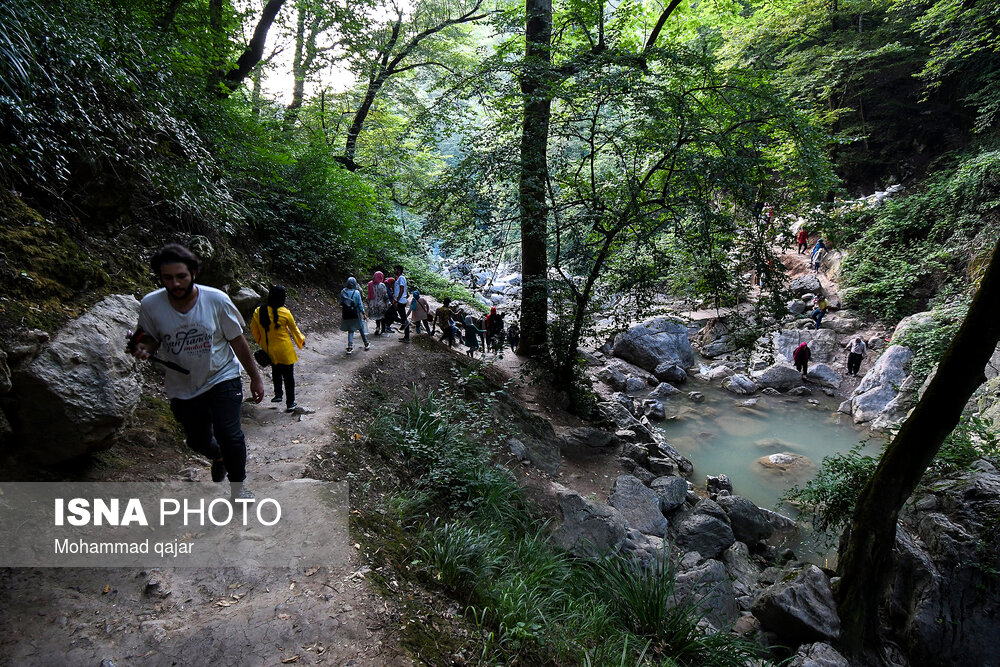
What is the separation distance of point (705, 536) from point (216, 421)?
6.39m

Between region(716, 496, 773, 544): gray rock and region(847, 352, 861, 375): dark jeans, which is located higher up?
region(847, 352, 861, 375): dark jeans

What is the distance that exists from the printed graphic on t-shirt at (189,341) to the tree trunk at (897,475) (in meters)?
6.21

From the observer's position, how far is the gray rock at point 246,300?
6555mm

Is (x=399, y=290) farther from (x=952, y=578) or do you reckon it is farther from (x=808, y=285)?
(x=808, y=285)

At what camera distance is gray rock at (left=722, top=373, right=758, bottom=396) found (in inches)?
552

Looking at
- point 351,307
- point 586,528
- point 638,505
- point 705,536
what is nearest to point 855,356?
point 705,536

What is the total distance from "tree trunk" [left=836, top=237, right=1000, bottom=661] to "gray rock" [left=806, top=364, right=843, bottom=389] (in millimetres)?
10714

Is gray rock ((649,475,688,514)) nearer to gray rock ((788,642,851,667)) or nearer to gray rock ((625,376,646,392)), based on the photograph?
gray rock ((788,642,851,667))

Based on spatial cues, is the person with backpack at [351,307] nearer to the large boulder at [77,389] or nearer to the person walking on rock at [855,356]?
the large boulder at [77,389]

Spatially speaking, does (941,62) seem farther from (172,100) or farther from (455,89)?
(172,100)

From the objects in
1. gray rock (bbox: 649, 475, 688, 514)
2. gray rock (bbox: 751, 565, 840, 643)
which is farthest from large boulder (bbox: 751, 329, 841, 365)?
gray rock (bbox: 751, 565, 840, 643)

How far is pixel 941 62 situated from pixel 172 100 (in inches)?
891

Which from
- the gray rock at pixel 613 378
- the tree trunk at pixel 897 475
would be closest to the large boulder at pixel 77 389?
the tree trunk at pixel 897 475

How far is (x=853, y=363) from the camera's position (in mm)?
14367
